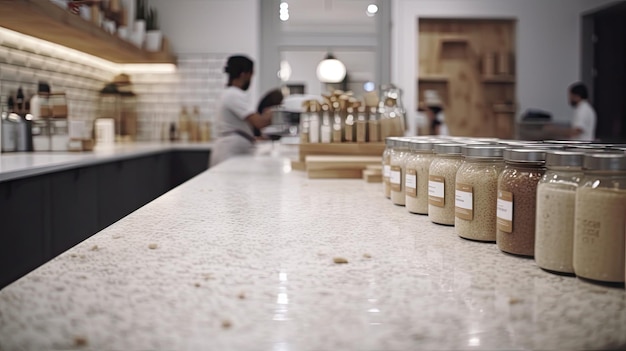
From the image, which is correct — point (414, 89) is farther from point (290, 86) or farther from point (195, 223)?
point (195, 223)

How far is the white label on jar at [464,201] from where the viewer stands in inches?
40.3

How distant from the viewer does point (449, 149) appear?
1.15 metres

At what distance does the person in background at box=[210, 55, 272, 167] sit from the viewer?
4.21 metres

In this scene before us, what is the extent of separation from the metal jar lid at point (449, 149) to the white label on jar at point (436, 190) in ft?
0.16

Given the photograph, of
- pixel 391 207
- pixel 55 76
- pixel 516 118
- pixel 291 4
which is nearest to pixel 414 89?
pixel 516 118

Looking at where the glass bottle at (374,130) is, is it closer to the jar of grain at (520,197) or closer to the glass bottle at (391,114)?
the glass bottle at (391,114)

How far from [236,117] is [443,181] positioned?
3.24 meters

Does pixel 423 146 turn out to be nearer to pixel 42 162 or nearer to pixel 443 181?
pixel 443 181

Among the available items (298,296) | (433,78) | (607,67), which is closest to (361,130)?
(298,296)

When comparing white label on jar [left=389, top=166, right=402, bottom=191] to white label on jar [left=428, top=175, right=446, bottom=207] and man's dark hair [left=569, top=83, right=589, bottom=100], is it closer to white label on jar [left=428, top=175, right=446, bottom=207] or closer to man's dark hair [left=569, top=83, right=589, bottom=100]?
white label on jar [left=428, top=175, right=446, bottom=207]

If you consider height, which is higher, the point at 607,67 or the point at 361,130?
the point at 607,67

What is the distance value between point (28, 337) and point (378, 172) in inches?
64.9

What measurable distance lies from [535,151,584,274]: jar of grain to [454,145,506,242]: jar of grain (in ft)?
0.57

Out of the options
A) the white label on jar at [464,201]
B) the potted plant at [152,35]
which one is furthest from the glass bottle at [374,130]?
the potted plant at [152,35]
